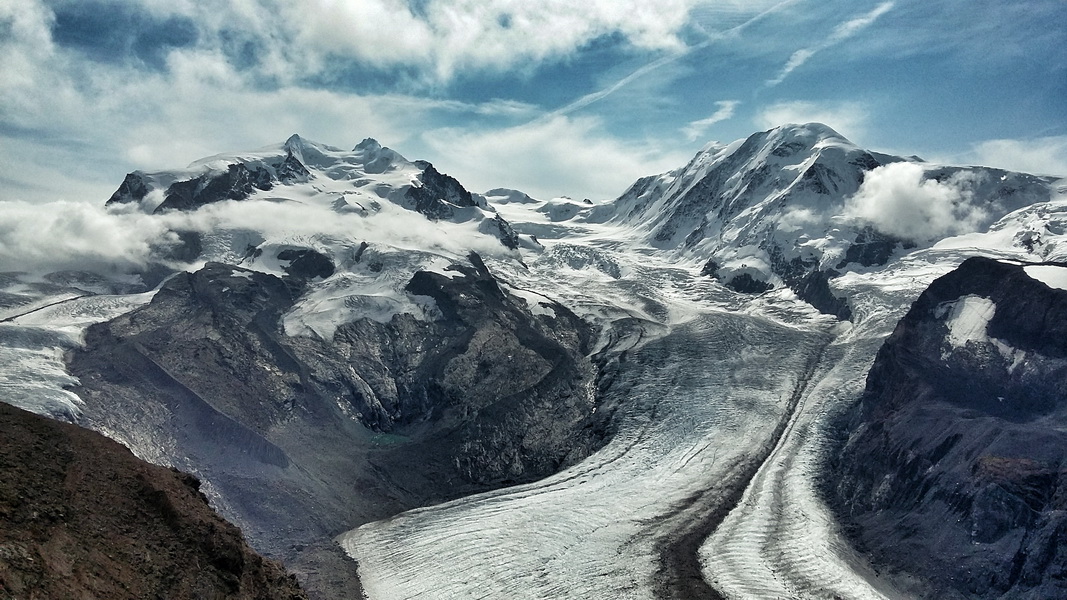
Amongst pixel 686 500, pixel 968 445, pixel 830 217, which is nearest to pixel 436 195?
pixel 830 217

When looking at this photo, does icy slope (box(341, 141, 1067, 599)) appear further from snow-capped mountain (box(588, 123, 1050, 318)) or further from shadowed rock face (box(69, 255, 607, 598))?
snow-capped mountain (box(588, 123, 1050, 318))

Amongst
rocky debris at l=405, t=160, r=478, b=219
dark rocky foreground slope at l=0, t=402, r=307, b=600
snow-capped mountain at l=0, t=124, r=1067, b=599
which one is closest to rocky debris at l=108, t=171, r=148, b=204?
snow-capped mountain at l=0, t=124, r=1067, b=599

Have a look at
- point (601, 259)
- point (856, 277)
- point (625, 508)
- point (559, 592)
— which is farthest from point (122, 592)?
point (601, 259)

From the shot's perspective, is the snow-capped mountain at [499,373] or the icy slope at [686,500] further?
the snow-capped mountain at [499,373]

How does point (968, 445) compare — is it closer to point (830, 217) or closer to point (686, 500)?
point (686, 500)

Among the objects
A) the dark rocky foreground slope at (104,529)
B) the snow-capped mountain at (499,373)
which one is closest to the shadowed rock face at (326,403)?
the snow-capped mountain at (499,373)

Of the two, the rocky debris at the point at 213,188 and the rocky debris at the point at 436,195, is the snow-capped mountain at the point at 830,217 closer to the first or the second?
the rocky debris at the point at 436,195
